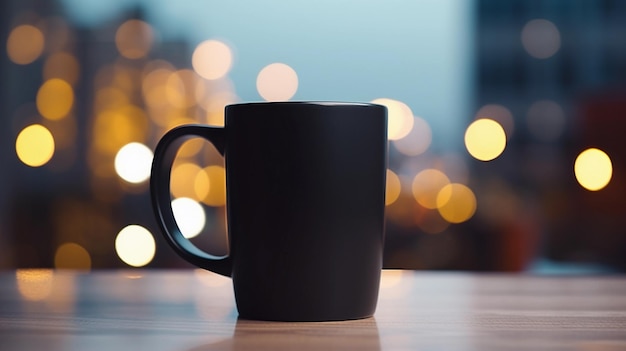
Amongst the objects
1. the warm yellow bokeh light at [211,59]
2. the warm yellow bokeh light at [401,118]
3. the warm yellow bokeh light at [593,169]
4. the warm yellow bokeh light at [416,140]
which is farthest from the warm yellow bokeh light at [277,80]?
the warm yellow bokeh light at [593,169]

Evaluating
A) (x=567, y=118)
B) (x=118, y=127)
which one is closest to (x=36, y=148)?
(x=118, y=127)

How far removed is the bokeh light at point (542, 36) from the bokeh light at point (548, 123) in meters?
0.38

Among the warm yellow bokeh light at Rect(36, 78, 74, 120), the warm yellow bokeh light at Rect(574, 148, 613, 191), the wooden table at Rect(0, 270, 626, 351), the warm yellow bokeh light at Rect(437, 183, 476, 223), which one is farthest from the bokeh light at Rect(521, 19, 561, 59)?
the wooden table at Rect(0, 270, 626, 351)

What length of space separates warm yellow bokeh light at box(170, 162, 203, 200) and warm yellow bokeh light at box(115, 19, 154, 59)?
0.64 meters

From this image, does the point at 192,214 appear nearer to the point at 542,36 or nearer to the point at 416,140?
the point at 416,140

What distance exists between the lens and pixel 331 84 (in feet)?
12.5

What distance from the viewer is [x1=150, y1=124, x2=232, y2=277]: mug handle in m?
0.49

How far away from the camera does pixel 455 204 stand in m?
4.27

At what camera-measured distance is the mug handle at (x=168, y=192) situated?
0.49 metres

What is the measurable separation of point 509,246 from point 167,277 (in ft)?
11.7

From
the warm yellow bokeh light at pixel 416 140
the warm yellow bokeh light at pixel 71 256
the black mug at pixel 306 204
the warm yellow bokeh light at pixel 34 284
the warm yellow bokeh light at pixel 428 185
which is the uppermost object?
the black mug at pixel 306 204

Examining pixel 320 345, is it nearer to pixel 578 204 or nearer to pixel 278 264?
pixel 278 264

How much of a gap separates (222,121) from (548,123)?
89.6 inches

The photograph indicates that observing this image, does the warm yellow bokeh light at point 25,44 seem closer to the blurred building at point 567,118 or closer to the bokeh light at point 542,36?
the blurred building at point 567,118
